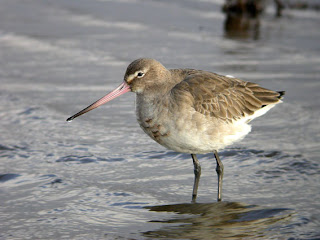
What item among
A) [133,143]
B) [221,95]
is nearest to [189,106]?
[221,95]

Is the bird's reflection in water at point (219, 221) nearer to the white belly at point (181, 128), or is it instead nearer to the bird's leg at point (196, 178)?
the bird's leg at point (196, 178)

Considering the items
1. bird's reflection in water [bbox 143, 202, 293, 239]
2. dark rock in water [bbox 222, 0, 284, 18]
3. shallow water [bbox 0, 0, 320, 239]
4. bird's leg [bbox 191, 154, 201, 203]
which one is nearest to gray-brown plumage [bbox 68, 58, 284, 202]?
bird's leg [bbox 191, 154, 201, 203]

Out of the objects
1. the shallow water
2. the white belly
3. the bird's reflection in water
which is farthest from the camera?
the white belly

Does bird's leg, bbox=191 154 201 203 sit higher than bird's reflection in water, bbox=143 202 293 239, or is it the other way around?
bird's leg, bbox=191 154 201 203

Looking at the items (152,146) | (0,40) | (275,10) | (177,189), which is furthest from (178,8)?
(177,189)

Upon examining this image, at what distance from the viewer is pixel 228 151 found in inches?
277

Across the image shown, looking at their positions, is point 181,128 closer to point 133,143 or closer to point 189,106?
point 189,106

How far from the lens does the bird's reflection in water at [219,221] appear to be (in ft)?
16.6

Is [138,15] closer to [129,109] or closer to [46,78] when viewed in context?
[46,78]

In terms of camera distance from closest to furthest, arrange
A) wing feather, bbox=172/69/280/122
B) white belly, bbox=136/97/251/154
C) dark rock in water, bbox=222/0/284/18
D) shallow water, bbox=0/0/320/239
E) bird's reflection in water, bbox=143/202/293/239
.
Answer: bird's reflection in water, bbox=143/202/293/239
shallow water, bbox=0/0/320/239
white belly, bbox=136/97/251/154
wing feather, bbox=172/69/280/122
dark rock in water, bbox=222/0/284/18

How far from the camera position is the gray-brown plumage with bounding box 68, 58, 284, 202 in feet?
19.2

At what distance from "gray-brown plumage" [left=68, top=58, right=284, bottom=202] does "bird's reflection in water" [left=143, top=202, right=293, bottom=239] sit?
22cm

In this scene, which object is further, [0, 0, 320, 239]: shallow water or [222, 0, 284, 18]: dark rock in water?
[222, 0, 284, 18]: dark rock in water

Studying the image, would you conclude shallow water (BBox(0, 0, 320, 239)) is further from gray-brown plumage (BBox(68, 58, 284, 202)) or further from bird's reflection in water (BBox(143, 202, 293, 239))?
gray-brown plumage (BBox(68, 58, 284, 202))
